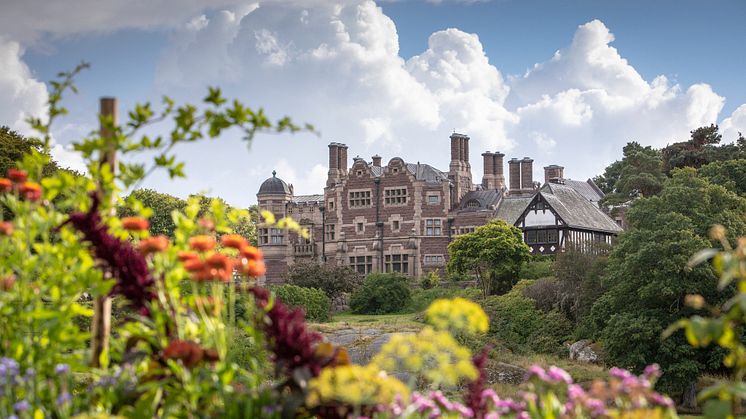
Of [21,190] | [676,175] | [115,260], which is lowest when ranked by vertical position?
[115,260]

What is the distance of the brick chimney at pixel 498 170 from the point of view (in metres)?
59.9

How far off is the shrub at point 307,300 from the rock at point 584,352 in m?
11.9

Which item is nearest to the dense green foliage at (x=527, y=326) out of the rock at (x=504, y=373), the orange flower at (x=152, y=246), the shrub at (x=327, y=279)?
the rock at (x=504, y=373)

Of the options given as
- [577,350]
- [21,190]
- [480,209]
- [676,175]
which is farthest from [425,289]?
[21,190]

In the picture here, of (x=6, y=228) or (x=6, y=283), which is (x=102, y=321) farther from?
(x=6, y=228)

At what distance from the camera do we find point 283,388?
5.39 meters

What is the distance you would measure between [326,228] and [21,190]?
52218mm

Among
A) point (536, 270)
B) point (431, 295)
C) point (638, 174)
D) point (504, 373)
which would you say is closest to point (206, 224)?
point (504, 373)

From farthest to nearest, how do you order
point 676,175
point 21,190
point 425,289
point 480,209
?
point 480,209
point 425,289
point 676,175
point 21,190

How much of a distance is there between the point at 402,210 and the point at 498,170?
24.7ft

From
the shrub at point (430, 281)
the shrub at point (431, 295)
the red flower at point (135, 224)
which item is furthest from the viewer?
the shrub at point (430, 281)

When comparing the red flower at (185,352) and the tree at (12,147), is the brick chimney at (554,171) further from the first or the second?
the red flower at (185,352)

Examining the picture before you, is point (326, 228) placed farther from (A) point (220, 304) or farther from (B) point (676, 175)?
(A) point (220, 304)

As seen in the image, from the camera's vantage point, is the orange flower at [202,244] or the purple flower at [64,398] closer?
the purple flower at [64,398]
